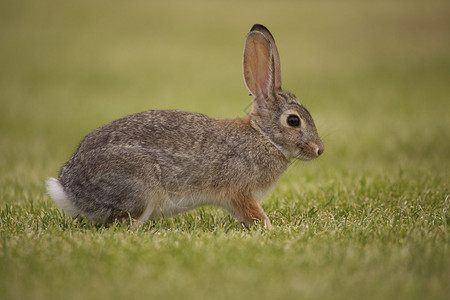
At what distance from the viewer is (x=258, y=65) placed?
5.42 metres

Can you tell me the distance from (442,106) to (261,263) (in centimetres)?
1072

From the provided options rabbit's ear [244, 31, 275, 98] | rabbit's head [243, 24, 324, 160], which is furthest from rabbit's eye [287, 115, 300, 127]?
rabbit's ear [244, 31, 275, 98]

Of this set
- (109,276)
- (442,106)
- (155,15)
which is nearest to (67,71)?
(155,15)

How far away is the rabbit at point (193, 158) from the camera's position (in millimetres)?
4805

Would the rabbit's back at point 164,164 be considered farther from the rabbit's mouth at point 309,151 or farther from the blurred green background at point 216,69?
the blurred green background at point 216,69

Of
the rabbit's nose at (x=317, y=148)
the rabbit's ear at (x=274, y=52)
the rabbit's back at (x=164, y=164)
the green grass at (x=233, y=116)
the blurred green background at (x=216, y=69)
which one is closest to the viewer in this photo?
the green grass at (x=233, y=116)

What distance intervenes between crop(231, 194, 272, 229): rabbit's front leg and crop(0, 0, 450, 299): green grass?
203 millimetres

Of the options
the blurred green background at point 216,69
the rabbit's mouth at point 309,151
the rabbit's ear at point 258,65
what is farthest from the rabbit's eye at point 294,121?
the blurred green background at point 216,69

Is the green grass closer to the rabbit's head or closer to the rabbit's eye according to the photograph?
the rabbit's head

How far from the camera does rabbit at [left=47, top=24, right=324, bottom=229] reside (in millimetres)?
4805

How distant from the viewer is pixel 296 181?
7.46 meters

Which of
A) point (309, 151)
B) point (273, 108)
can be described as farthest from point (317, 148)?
point (273, 108)

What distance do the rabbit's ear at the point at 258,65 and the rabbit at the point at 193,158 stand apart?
1 centimetres

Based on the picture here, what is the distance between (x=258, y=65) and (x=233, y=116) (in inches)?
252
